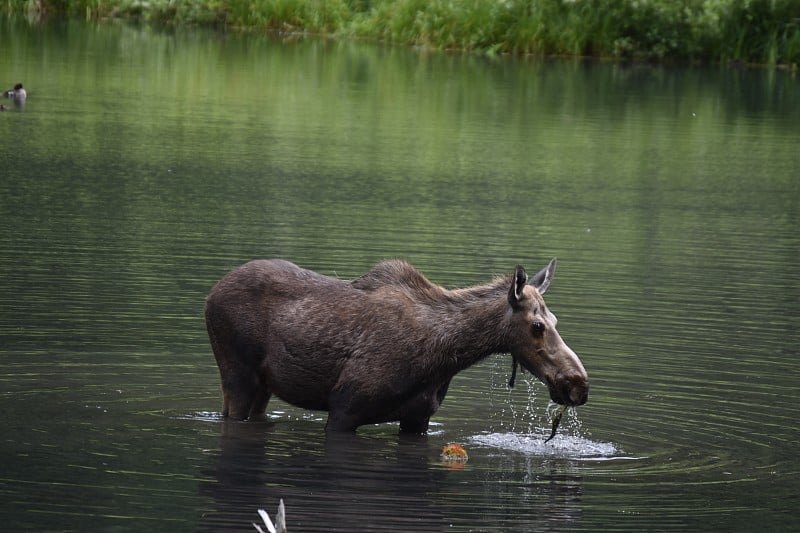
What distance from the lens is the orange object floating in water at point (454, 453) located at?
11.8 metres

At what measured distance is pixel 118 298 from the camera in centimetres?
1697

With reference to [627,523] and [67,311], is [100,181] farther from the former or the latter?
[627,523]

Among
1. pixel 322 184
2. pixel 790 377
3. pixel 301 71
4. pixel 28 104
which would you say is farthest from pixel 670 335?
pixel 301 71

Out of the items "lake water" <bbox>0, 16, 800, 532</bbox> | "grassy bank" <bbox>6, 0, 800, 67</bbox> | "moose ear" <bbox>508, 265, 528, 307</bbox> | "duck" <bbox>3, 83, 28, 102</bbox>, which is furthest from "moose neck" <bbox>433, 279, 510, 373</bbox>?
"grassy bank" <bbox>6, 0, 800, 67</bbox>

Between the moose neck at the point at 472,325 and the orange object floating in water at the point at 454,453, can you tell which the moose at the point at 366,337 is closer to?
the moose neck at the point at 472,325

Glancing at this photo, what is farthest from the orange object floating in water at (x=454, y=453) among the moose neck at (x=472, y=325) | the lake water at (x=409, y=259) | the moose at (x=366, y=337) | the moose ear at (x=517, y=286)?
the moose ear at (x=517, y=286)

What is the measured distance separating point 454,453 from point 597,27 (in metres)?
49.2

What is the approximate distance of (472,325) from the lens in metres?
11.7

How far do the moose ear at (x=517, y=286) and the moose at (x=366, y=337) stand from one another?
0.01 m

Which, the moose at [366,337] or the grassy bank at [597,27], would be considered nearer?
the moose at [366,337]

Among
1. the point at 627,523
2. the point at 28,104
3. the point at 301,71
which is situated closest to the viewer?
the point at 627,523

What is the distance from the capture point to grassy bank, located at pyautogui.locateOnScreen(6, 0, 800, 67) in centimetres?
5806

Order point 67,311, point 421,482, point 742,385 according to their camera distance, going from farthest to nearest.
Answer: point 67,311, point 742,385, point 421,482

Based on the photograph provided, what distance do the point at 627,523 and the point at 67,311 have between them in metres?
7.71
